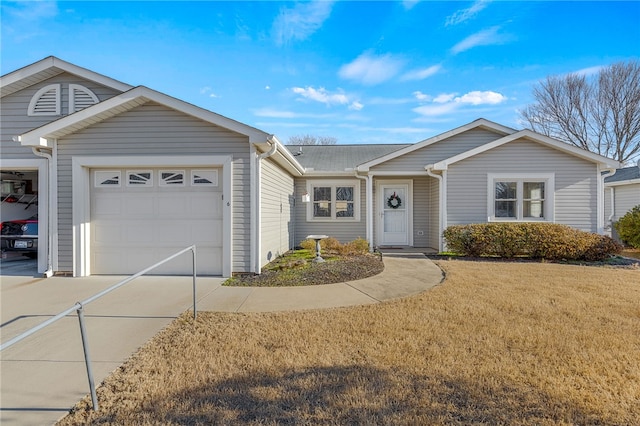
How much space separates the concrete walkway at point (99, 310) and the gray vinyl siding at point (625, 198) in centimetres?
1406

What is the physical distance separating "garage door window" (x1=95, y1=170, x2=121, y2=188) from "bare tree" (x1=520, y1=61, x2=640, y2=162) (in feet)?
92.6

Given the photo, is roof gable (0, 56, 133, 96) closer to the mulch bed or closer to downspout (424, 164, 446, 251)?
the mulch bed

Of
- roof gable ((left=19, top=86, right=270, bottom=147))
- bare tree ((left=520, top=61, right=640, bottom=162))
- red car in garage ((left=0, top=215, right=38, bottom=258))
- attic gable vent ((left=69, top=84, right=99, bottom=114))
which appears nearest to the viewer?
roof gable ((left=19, top=86, right=270, bottom=147))

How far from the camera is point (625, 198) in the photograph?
15.7m

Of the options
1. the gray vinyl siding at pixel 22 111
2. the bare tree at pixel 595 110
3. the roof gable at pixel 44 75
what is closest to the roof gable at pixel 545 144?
the roof gable at pixel 44 75

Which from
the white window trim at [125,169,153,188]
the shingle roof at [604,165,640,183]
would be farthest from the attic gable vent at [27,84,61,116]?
the shingle roof at [604,165,640,183]

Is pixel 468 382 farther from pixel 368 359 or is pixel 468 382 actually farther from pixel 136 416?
pixel 136 416

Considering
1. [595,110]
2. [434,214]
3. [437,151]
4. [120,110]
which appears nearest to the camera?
[120,110]

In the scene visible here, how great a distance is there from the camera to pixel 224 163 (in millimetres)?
6586

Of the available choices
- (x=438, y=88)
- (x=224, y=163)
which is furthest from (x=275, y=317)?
(x=438, y=88)

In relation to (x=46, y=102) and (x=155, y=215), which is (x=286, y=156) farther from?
(x=46, y=102)

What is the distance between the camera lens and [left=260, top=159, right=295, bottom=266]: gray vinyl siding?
292 inches

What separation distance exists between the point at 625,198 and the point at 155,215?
2069cm

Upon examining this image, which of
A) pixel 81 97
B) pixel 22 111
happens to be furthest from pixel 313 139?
pixel 22 111
